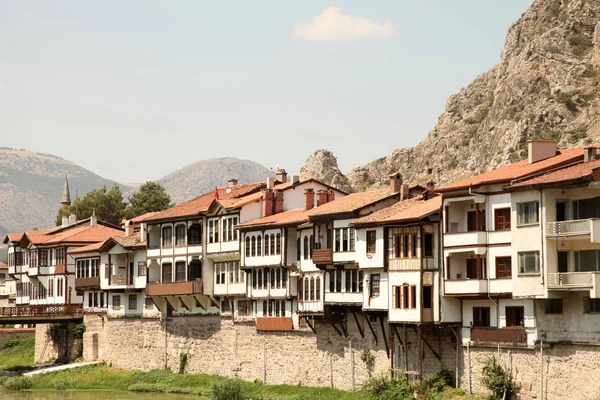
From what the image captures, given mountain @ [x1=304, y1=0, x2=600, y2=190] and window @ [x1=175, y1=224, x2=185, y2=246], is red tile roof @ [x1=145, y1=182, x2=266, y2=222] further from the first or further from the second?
mountain @ [x1=304, y1=0, x2=600, y2=190]

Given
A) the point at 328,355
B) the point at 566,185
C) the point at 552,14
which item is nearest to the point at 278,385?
the point at 328,355

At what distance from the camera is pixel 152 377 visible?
7888 cm

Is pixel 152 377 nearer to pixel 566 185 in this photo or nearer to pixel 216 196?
pixel 216 196

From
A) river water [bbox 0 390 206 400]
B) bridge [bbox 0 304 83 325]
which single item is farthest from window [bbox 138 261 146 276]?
river water [bbox 0 390 206 400]

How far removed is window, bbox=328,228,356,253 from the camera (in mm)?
62281

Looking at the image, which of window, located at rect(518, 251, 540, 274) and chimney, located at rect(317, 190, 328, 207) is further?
chimney, located at rect(317, 190, 328, 207)

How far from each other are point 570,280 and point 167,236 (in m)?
38.5

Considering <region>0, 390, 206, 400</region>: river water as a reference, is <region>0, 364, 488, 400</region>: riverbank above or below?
above

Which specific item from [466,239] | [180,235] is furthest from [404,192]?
[180,235]

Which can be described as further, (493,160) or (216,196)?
(493,160)

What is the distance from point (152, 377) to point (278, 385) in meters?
14.4

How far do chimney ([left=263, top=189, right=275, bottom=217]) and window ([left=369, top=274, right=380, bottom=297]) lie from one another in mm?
16203

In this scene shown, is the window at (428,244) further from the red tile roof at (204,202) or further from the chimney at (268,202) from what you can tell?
the red tile roof at (204,202)

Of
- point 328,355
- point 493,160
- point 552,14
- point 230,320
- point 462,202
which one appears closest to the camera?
point 462,202
